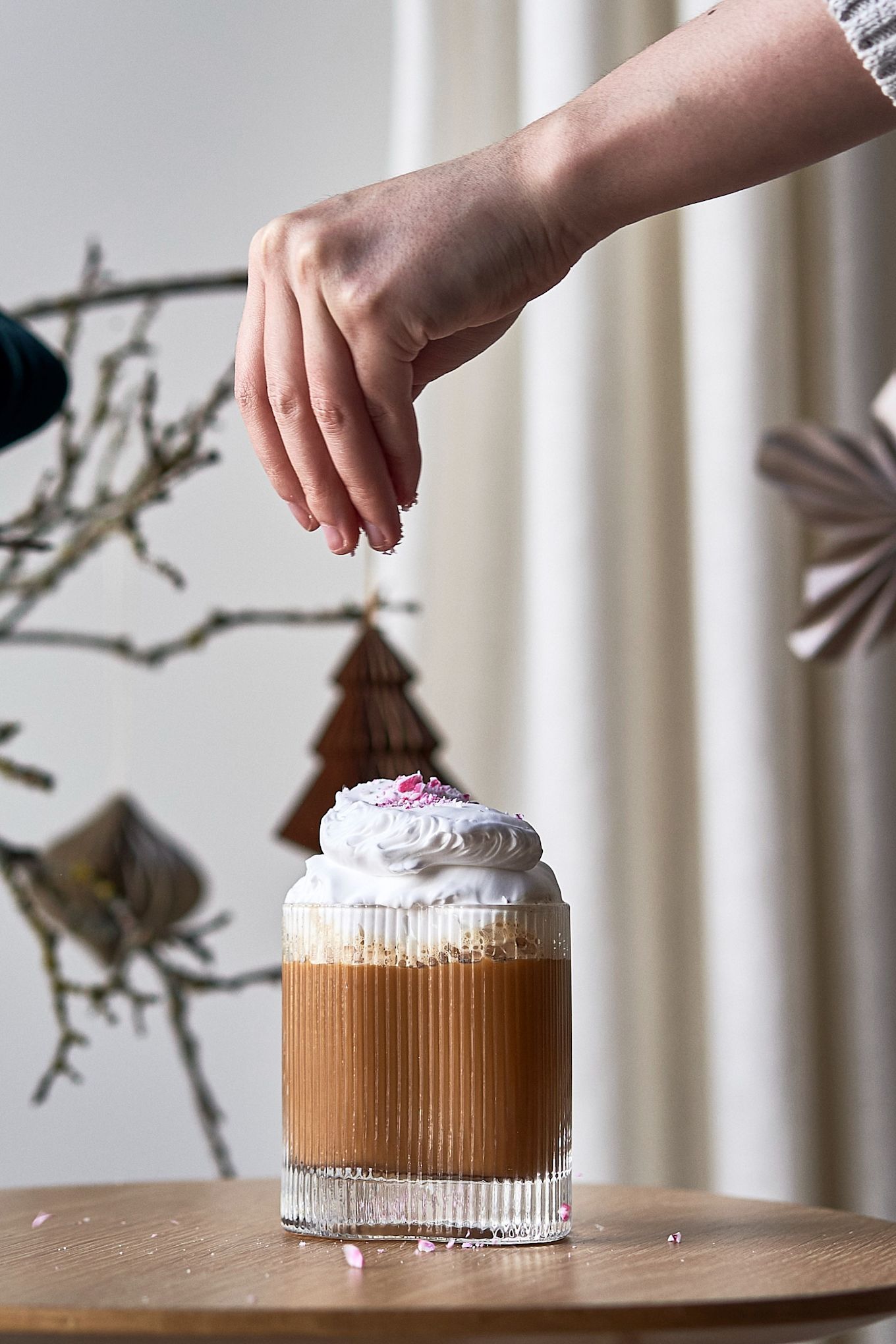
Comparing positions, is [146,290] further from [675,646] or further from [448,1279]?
[448,1279]

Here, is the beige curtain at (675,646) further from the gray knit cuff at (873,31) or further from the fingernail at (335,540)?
the gray knit cuff at (873,31)

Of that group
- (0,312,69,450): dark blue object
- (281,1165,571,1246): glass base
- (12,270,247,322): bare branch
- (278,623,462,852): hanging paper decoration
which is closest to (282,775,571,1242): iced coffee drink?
(281,1165,571,1246): glass base

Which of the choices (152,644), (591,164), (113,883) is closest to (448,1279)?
(591,164)

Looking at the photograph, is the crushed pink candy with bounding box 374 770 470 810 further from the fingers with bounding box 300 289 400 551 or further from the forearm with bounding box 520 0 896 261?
the forearm with bounding box 520 0 896 261

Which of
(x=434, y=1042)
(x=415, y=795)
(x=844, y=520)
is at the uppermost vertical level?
(x=844, y=520)

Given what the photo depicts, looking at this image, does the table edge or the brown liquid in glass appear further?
the brown liquid in glass

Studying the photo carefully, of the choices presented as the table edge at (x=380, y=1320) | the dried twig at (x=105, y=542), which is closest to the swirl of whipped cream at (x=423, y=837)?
the table edge at (x=380, y=1320)

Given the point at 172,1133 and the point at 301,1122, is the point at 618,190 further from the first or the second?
the point at 172,1133

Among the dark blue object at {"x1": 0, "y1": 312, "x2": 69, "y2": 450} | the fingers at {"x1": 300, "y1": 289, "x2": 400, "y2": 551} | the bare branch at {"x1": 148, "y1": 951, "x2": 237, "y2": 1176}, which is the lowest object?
the bare branch at {"x1": 148, "y1": 951, "x2": 237, "y2": 1176}
